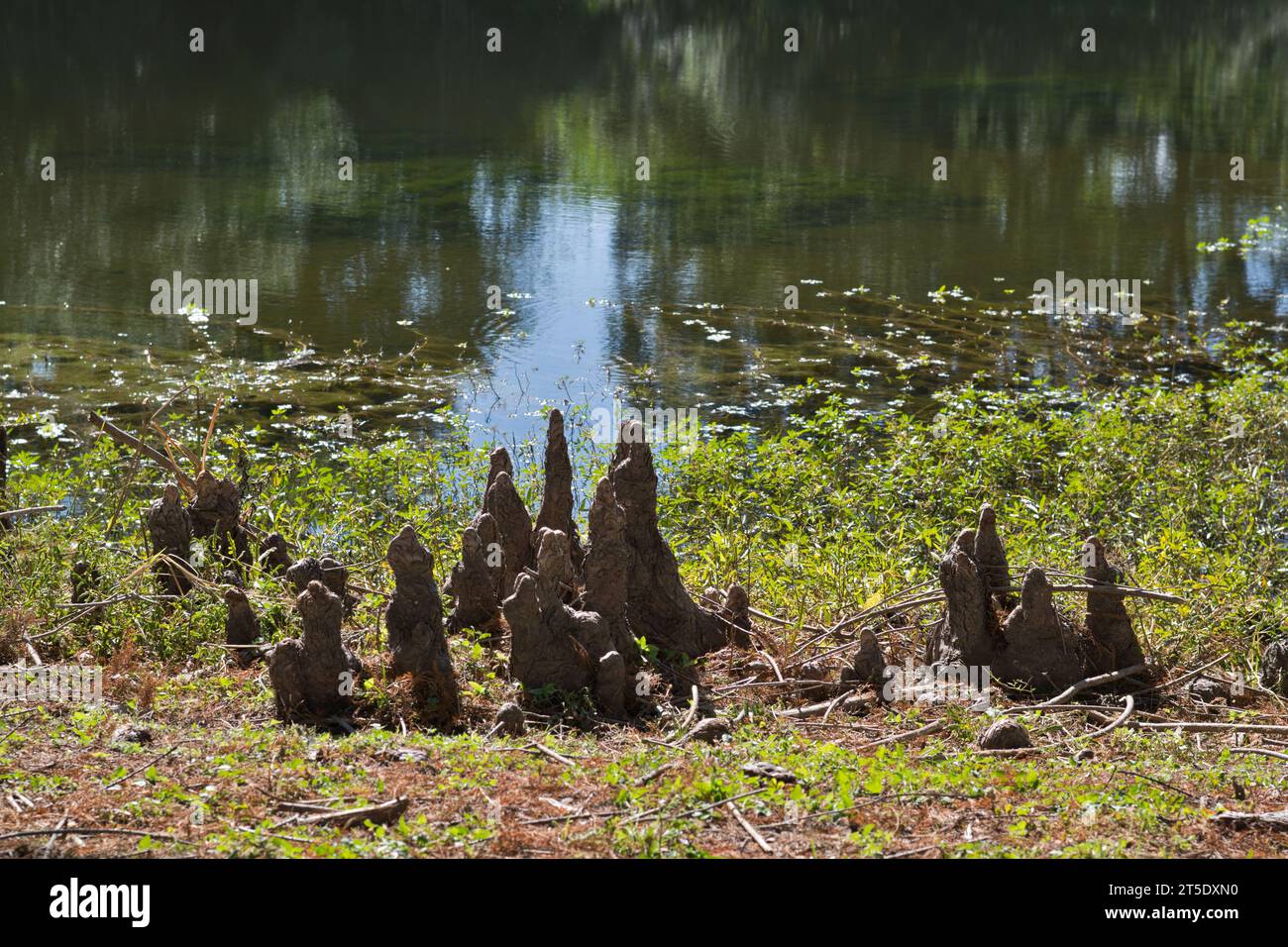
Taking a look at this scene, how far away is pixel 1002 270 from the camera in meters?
16.1

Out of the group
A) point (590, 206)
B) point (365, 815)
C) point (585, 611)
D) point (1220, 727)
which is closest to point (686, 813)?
point (365, 815)

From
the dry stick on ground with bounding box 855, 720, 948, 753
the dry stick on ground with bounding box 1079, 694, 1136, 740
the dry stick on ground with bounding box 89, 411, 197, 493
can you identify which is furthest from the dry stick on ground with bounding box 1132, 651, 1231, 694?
the dry stick on ground with bounding box 89, 411, 197, 493

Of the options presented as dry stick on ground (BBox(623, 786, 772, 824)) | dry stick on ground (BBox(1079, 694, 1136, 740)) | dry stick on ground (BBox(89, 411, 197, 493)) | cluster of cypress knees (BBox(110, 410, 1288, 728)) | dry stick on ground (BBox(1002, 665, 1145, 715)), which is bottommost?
dry stick on ground (BBox(1079, 694, 1136, 740))

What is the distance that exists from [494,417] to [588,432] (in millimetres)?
1333

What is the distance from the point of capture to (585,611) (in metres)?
5.42

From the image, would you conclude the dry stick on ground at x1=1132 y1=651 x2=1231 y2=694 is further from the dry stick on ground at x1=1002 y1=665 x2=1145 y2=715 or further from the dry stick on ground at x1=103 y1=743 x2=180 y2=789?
the dry stick on ground at x1=103 y1=743 x2=180 y2=789

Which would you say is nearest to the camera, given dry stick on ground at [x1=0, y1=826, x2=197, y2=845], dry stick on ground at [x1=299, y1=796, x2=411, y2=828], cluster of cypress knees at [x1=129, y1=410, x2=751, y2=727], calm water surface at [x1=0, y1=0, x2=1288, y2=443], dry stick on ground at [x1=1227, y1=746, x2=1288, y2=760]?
dry stick on ground at [x1=0, y1=826, x2=197, y2=845]

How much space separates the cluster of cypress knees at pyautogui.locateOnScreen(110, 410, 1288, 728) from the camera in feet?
16.7

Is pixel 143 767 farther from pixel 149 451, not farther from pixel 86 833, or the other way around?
pixel 149 451

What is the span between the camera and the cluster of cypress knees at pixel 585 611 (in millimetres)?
5098

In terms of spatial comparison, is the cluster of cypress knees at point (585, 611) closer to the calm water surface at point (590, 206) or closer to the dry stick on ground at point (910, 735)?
the dry stick on ground at point (910, 735)

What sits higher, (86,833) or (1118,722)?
(86,833)

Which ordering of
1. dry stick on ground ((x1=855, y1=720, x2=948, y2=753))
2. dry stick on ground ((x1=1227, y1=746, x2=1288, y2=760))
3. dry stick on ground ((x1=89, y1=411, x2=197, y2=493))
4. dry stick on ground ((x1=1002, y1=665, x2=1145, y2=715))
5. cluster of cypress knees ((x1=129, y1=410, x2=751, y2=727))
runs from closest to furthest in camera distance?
1. dry stick on ground ((x1=1227, y1=746, x2=1288, y2=760))
2. dry stick on ground ((x1=855, y1=720, x2=948, y2=753))
3. cluster of cypress knees ((x1=129, y1=410, x2=751, y2=727))
4. dry stick on ground ((x1=1002, y1=665, x2=1145, y2=715))
5. dry stick on ground ((x1=89, y1=411, x2=197, y2=493))
